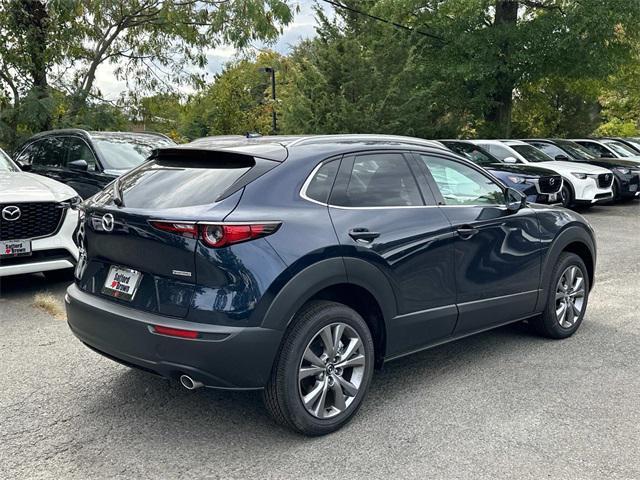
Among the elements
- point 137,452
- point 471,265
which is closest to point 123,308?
point 137,452

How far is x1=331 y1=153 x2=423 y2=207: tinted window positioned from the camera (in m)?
3.80

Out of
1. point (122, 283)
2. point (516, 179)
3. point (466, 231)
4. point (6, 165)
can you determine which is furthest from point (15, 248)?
point (516, 179)

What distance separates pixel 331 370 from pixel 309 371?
0.54ft

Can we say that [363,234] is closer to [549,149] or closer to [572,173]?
[572,173]

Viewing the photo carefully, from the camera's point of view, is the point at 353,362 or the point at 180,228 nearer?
the point at 180,228

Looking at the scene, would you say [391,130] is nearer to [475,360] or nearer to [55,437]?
[475,360]

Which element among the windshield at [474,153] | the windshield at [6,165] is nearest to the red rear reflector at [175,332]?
the windshield at [6,165]

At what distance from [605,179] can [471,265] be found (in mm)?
10464

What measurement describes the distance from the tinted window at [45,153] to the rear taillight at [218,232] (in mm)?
6728

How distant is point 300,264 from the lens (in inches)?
131

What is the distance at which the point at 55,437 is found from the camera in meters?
3.48

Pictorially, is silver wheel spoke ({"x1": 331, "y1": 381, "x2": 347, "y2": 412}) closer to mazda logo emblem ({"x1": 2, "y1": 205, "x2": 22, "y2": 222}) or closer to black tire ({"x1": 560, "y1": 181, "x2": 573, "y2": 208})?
mazda logo emblem ({"x1": 2, "y1": 205, "x2": 22, "y2": 222})

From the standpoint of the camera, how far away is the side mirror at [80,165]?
8.28 metres

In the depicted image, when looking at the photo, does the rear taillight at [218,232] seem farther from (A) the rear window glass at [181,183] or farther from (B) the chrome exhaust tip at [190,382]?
(B) the chrome exhaust tip at [190,382]
